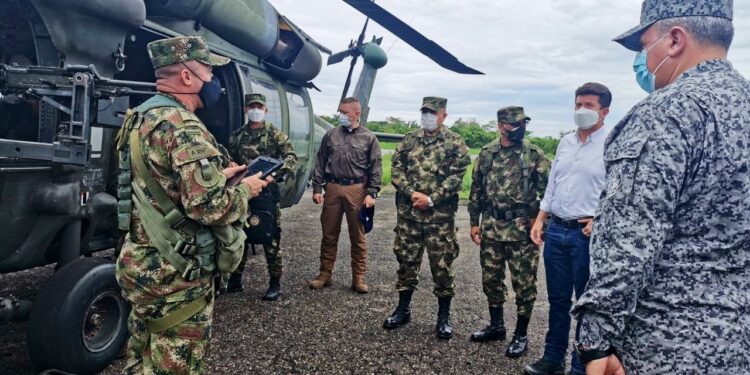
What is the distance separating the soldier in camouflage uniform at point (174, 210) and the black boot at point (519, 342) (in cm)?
207

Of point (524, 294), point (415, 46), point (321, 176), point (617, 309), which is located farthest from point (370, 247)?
→ point (617, 309)

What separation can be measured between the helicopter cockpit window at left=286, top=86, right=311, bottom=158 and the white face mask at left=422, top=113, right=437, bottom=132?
81.7 inches

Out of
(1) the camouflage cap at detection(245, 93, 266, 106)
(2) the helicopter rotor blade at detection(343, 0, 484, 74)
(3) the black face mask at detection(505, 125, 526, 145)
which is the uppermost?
(2) the helicopter rotor blade at detection(343, 0, 484, 74)

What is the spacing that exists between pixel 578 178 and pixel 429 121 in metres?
1.31

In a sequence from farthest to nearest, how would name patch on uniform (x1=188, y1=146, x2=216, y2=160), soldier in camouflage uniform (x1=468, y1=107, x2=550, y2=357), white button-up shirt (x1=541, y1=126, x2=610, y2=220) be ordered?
soldier in camouflage uniform (x1=468, y1=107, x2=550, y2=357) → white button-up shirt (x1=541, y1=126, x2=610, y2=220) → name patch on uniform (x1=188, y1=146, x2=216, y2=160)

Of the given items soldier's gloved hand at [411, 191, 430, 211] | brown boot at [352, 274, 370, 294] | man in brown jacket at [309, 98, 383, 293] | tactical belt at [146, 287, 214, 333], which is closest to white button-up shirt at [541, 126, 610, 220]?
soldier's gloved hand at [411, 191, 430, 211]

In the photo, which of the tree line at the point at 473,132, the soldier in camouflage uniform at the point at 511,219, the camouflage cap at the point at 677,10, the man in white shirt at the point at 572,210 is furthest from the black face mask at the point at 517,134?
the tree line at the point at 473,132

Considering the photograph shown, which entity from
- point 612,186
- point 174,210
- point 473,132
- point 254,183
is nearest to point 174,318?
point 174,210

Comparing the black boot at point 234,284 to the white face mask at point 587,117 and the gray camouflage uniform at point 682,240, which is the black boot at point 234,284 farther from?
the gray camouflage uniform at point 682,240

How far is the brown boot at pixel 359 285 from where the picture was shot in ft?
14.8

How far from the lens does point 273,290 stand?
168 inches

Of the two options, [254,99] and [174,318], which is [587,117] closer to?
[174,318]

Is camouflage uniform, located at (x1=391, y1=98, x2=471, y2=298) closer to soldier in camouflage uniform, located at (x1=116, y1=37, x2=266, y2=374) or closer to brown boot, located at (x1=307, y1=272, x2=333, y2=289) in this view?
brown boot, located at (x1=307, y1=272, x2=333, y2=289)

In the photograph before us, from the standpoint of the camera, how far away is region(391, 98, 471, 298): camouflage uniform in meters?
3.70
